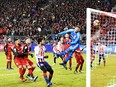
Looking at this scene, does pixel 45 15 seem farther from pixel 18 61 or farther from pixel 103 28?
pixel 103 28

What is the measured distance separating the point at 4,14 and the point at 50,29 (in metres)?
10.1

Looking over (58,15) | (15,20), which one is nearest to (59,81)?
(58,15)

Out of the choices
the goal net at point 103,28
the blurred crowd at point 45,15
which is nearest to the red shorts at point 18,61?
the goal net at point 103,28

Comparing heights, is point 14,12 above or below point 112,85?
above

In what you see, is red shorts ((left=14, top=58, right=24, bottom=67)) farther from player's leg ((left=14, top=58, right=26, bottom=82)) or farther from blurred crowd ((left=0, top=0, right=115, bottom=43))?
blurred crowd ((left=0, top=0, right=115, bottom=43))

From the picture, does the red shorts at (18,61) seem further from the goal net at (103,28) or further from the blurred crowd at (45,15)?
the blurred crowd at (45,15)

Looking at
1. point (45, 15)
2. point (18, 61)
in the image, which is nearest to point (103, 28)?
point (18, 61)

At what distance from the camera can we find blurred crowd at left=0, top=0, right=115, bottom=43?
3933 cm

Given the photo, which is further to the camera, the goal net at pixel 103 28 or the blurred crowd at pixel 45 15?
the blurred crowd at pixel 45 15

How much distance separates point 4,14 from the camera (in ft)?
154

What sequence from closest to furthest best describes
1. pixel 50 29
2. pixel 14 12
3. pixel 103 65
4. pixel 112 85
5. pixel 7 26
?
pixel 112 85
pixel 103 65
pixel 50 29
pixel 7 26
pixel 14 12

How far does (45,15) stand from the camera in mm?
43438

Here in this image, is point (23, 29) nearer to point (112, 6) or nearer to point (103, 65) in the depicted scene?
point (112, 6)

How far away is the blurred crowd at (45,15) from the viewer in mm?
39331
